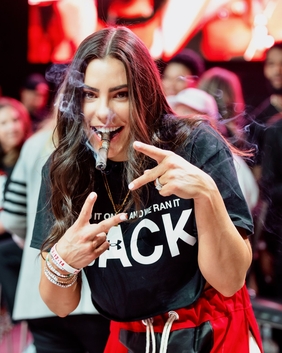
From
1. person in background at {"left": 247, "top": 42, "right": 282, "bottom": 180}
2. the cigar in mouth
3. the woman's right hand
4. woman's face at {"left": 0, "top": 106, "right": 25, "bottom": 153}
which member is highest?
the cigar in mouth

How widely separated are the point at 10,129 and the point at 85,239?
2.05m

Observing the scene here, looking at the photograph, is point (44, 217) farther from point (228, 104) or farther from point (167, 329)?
point (228, 104)

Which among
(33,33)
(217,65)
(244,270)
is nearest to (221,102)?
(244,270)

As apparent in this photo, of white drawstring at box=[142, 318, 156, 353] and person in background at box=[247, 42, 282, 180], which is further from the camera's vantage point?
person in background at box=[247, 42, 282, 180]

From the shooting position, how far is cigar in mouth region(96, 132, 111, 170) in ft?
3.84

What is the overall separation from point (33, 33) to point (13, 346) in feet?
8.66

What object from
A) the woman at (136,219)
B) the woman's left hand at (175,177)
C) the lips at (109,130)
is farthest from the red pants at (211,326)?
the lips at (109,130)

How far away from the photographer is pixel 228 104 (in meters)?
1.69

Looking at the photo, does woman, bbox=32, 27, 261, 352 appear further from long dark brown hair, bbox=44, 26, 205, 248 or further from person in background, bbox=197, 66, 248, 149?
person in background, bbox=197, 66, 248, 149

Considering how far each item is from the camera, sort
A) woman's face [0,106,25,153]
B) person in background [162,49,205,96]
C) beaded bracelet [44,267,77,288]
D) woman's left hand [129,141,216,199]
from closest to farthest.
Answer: woman's left hand [129,141,216,199] < beaded bracelet [44,267,77,288] < person in background [162,49,205,96] < woman's face [0,106,25,153]

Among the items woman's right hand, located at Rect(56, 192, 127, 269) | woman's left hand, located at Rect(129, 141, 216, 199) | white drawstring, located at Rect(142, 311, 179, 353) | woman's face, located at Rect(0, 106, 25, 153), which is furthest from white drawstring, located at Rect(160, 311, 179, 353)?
woman's face, located at Rect(0, 106, 25, 153)

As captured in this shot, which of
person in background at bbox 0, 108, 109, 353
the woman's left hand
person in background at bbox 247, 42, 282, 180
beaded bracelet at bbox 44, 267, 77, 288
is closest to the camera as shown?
the woman's left hand

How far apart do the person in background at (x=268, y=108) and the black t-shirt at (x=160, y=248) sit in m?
0.22

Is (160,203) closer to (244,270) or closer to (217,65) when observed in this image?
(244,270)
